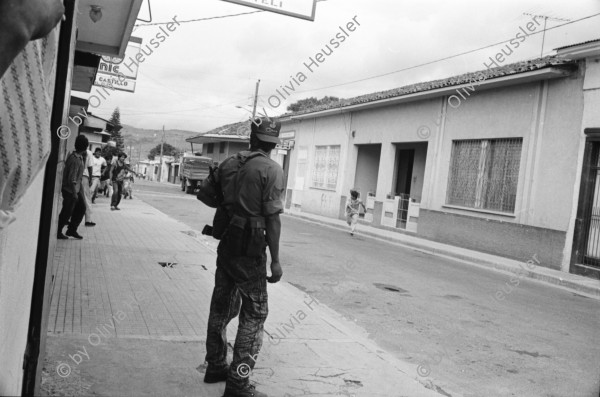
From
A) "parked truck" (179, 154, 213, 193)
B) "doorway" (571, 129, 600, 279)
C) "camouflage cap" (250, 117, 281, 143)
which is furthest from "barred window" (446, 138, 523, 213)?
"parked truck" (179, 154, 213, 193)

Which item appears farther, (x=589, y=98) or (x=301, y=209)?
(x=301, y=209)

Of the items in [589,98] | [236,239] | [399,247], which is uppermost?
[589,98]

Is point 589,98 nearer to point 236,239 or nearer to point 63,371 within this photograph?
point 236,239

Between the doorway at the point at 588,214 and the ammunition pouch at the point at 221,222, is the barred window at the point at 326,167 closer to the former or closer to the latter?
the doorway at the point at 588,214

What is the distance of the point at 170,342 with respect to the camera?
4.38 metres

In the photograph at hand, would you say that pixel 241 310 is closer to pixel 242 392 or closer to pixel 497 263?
pixel 242 392

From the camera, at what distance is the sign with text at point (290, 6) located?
6090mm

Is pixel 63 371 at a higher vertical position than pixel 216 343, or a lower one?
lower

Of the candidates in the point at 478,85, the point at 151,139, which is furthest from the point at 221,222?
the point at 151,139

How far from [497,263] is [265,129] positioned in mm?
10533

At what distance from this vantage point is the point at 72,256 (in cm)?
751

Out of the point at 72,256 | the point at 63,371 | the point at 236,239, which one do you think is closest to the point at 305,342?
the point at 236,239

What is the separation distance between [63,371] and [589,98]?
42.5ft

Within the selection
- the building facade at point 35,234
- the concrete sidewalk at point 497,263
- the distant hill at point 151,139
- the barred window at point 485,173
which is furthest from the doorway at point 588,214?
the distant hill at point 151,139
